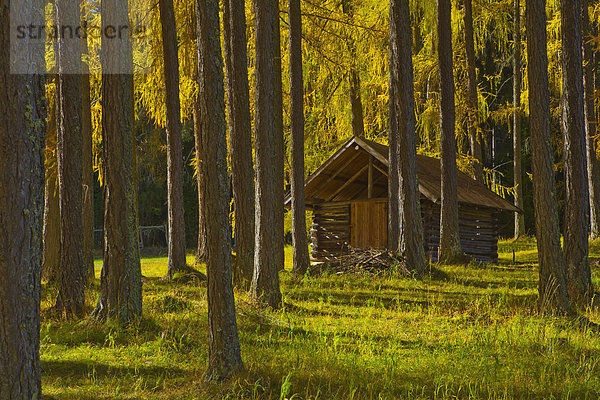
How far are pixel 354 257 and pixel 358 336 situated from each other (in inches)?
295

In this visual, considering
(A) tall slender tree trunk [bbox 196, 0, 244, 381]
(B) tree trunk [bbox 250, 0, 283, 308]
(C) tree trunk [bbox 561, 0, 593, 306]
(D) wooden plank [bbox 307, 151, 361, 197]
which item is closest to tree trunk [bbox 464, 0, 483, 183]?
(D) wooden plank [bbox 307, 151, 361, 197]

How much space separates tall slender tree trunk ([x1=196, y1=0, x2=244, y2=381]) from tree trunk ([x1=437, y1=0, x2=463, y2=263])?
1131cm

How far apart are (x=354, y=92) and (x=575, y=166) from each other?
1206cm

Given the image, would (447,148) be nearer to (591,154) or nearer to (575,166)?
(575,166)

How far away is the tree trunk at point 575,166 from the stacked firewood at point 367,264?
14.4 ft

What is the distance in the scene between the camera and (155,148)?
701 inches

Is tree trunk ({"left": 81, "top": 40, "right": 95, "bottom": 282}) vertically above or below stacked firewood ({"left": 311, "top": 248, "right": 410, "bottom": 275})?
above

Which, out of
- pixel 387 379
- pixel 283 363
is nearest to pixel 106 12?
pixel 283 363

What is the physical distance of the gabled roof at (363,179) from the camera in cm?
1833

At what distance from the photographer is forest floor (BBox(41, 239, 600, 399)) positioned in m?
5.91

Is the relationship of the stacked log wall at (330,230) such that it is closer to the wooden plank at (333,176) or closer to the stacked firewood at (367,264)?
the wooden plank at (333,176)

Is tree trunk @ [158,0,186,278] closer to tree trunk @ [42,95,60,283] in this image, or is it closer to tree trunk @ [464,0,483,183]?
tree trunk @ [42,95,60,283]

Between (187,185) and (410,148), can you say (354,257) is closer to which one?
(410,148)

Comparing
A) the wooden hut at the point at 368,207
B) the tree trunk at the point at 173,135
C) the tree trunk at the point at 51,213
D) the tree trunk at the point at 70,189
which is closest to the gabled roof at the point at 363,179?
the wooden hut at the point at 368,207
